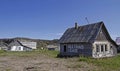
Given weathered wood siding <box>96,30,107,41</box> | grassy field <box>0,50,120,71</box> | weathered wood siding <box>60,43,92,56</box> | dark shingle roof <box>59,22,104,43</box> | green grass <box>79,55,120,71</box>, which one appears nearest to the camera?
green grass <box>79,55,120,71</box>

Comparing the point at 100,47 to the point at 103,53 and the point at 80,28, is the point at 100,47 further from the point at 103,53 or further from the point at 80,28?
the point at 80,28

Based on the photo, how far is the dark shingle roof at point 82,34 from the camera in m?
35.0

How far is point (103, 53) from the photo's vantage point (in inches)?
1417

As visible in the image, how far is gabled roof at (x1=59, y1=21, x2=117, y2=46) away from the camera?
34.8 metres

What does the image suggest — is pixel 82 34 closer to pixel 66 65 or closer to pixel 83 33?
pixel 83 33

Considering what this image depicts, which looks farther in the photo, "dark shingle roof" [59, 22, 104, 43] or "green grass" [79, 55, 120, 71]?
"dark shingle roof" [59, 22, 104, 43]

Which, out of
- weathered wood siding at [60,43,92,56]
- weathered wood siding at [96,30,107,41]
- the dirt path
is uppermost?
weathered wood siding at [96,30,107,41]

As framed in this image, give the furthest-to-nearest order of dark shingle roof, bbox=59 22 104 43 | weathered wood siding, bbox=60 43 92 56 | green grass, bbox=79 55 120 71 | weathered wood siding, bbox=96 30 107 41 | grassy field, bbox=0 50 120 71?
1. weathered wood siding, bbox=96 30 107 41
2. dark shingle roof, bbox=59 22 104 43
3. weathered wood siding, bbox=60 43 92 56
4. grassy field, bbox=0 50 120 71
5. green grass, bbox=79 55 120 71

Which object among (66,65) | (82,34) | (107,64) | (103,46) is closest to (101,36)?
(103,46)

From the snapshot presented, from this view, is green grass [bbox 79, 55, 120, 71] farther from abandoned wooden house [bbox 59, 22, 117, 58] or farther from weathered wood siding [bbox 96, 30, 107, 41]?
weathered wood siding [bbox 96, 30, 107, 41]

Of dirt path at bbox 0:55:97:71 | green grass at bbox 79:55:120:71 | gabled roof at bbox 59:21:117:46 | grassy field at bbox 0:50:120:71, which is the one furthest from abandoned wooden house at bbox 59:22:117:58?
dirt path at bbox 0:55:97:71

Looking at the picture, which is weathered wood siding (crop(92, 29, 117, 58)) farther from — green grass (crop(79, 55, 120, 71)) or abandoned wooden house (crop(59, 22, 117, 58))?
green grass (crop(79, 55, 120, 71))

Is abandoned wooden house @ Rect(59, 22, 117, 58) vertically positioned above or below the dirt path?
above

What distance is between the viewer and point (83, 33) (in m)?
37.3
